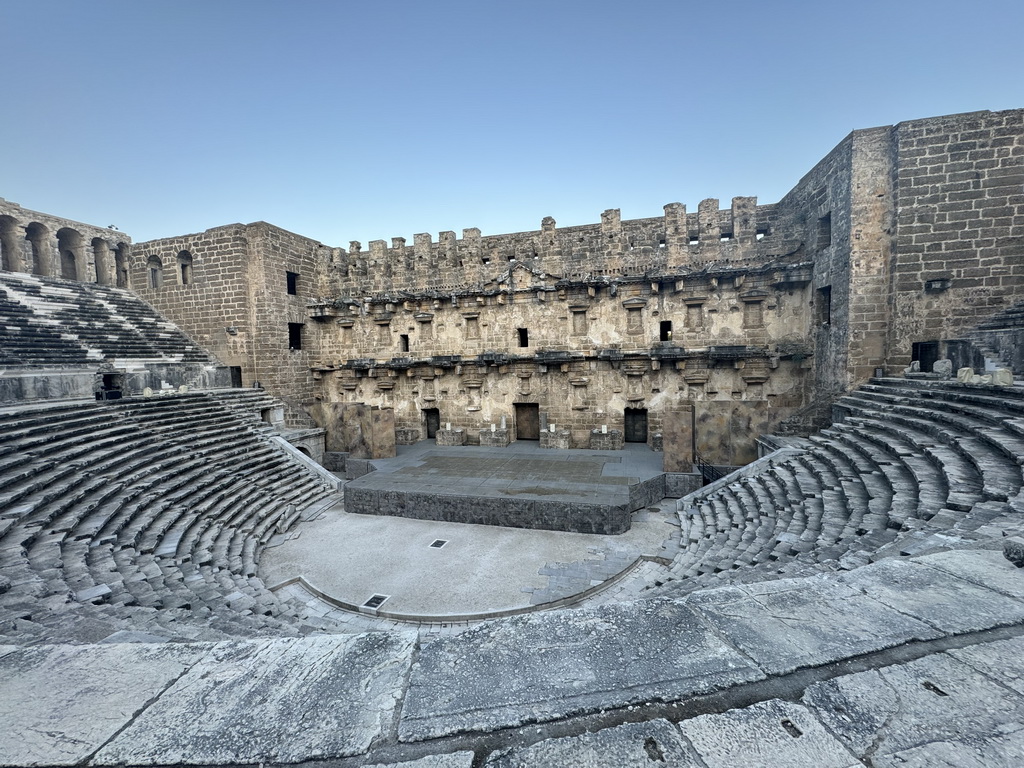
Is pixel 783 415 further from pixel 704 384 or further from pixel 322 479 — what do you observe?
pixel 322 479

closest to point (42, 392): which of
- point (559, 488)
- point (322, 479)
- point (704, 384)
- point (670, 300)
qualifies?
point (322, 479)

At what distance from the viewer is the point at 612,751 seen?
5.51ft

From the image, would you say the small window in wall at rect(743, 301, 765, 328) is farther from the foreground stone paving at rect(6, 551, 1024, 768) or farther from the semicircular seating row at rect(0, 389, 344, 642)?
the semicircular seating row at rect(0, 389, 344, 642)

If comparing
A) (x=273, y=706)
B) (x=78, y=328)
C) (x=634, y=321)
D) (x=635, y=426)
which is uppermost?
(x=78, y=328)

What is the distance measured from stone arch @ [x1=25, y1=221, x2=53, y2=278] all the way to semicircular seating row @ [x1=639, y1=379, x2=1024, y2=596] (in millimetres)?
25200

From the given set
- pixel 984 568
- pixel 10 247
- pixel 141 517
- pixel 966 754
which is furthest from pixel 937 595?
pixel 10 247

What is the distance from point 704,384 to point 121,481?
1620cm

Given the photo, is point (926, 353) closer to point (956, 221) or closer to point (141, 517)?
point (956, 221)

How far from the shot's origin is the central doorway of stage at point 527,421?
1698 centimetres

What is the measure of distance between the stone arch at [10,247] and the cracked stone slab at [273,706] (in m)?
23.4

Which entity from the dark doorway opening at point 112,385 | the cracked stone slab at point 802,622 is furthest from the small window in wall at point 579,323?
the dark doorway opening at point 112,385

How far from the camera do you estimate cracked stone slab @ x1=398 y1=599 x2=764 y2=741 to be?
1.87 metres

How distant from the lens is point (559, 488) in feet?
34.2

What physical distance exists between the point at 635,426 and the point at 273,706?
1515 centimetres
